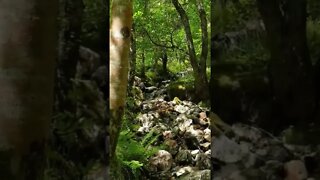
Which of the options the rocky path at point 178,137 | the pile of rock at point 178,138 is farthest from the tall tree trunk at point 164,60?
the pile of rock at point 178,138

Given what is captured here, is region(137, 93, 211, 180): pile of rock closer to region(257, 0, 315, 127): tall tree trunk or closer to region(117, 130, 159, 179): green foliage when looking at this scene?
region(117, 130, 159, 179): green foliage

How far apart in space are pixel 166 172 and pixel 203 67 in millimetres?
4361

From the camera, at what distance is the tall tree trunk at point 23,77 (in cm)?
214

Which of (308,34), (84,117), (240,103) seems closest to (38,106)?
(84,117)

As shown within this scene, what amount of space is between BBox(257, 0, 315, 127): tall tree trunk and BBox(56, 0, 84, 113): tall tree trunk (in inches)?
43.4

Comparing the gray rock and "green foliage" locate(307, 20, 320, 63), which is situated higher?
"green foliage" locate(307, 20, 320, 63)

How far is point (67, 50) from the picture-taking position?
2930mm

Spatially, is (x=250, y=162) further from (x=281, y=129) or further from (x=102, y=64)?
(x=102, y=64)

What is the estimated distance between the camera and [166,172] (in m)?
7.75

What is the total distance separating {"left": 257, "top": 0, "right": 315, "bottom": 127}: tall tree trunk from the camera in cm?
255

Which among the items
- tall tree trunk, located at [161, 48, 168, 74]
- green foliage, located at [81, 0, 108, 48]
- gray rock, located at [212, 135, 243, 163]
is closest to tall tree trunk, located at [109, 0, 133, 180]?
green foliage, located at [81, 0, 108, 48]

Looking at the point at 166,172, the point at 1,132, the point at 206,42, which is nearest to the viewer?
the point at 1,132

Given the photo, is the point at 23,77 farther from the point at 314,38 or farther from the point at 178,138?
the point at 178,138

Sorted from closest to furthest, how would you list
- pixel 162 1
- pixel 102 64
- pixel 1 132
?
1. pixel 1 132
2. pixel 102 64
3. pixel 162 1
